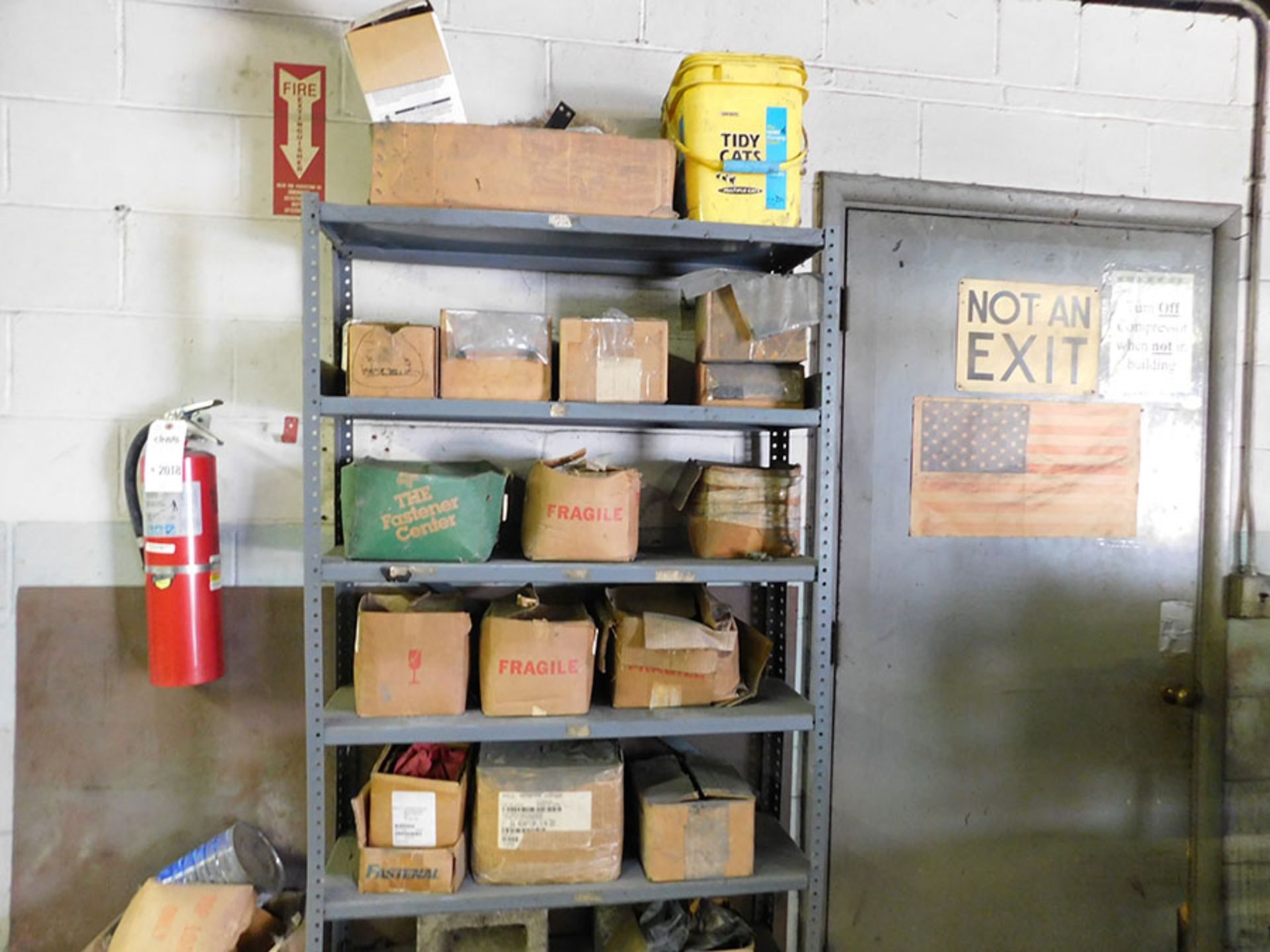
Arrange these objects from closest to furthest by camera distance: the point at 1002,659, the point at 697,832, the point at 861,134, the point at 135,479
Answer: the point at 697,832
the point at 135,479
the point at 861,134
the point at 1002,659

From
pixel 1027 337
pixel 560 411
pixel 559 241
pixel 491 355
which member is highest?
pixel 559 241

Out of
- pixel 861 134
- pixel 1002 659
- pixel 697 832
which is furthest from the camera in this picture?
pixel 1002 659

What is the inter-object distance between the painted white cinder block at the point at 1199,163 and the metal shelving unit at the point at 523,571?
1176 mm

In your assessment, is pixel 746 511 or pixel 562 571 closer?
pixel 562 571

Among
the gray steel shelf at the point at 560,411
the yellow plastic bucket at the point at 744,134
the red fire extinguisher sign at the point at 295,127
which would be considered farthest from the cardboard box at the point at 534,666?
the red fire extinguisher sign at the point at 295,127

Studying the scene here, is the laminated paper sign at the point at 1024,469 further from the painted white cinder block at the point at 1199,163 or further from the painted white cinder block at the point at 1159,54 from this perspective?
the painted white cinder block at the point at 1159,54

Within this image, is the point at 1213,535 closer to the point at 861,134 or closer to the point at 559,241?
the point at 861,134

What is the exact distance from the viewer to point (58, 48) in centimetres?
157

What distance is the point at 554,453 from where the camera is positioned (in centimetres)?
171

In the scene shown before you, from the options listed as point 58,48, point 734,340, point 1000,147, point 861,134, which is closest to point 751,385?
point 734,340

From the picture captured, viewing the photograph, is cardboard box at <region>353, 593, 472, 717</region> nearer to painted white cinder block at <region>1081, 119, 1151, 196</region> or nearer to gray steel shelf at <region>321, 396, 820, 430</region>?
gray steel shelf at <region>321, 396, 820, 430</region>

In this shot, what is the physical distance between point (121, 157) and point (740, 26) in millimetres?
1529

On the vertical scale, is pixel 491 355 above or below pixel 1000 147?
below

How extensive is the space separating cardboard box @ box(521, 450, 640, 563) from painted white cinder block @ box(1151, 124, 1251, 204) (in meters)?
1.76
